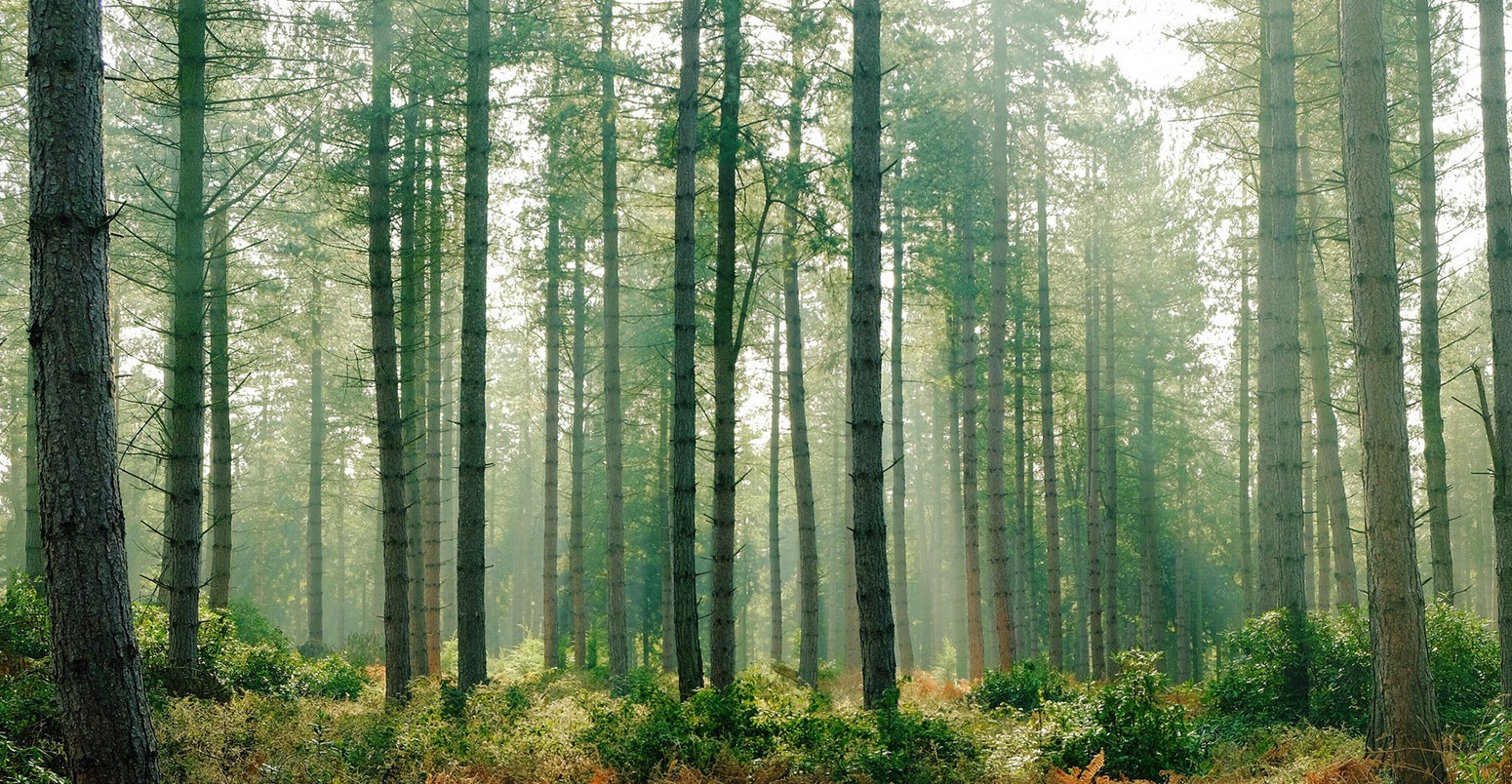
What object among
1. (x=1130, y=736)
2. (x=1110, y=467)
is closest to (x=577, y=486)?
(x=1130, y=736)

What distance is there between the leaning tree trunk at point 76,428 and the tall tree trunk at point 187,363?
17.5ft

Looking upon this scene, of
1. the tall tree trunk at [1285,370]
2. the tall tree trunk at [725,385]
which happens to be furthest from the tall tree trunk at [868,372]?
the tall tree trunk at [1285,370]

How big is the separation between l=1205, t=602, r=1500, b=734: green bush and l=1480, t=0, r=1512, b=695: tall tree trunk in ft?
3.13

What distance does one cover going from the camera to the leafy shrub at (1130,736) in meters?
7.85

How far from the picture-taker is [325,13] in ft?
39.9

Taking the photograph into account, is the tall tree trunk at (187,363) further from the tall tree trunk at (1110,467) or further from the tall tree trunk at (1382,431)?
the tall tree trunk at (1110,467)

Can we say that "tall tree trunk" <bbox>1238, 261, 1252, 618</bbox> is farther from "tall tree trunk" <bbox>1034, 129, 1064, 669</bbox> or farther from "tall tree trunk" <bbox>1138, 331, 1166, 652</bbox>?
"tall tree trunk" <bbox>1034, 129, 1064, 669</bbox>

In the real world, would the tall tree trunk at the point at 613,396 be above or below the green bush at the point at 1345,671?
above

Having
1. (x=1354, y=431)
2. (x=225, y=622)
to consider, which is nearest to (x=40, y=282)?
(x=225, y=622)

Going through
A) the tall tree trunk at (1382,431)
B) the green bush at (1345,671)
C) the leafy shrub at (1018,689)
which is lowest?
the leafy shrub at (1018,689)

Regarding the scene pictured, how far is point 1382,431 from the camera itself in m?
7.67

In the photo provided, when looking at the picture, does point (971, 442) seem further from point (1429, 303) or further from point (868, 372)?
point (868, 372)

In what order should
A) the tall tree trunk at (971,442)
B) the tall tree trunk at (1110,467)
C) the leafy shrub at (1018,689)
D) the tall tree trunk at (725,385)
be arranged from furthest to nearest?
the tall tree trunk at (1110,467), the tall tree trunk at (971,442), the leafy shrub at (1018,689), the tall tree trunk at (725,385)

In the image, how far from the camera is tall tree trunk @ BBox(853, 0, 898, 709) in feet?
31.3
